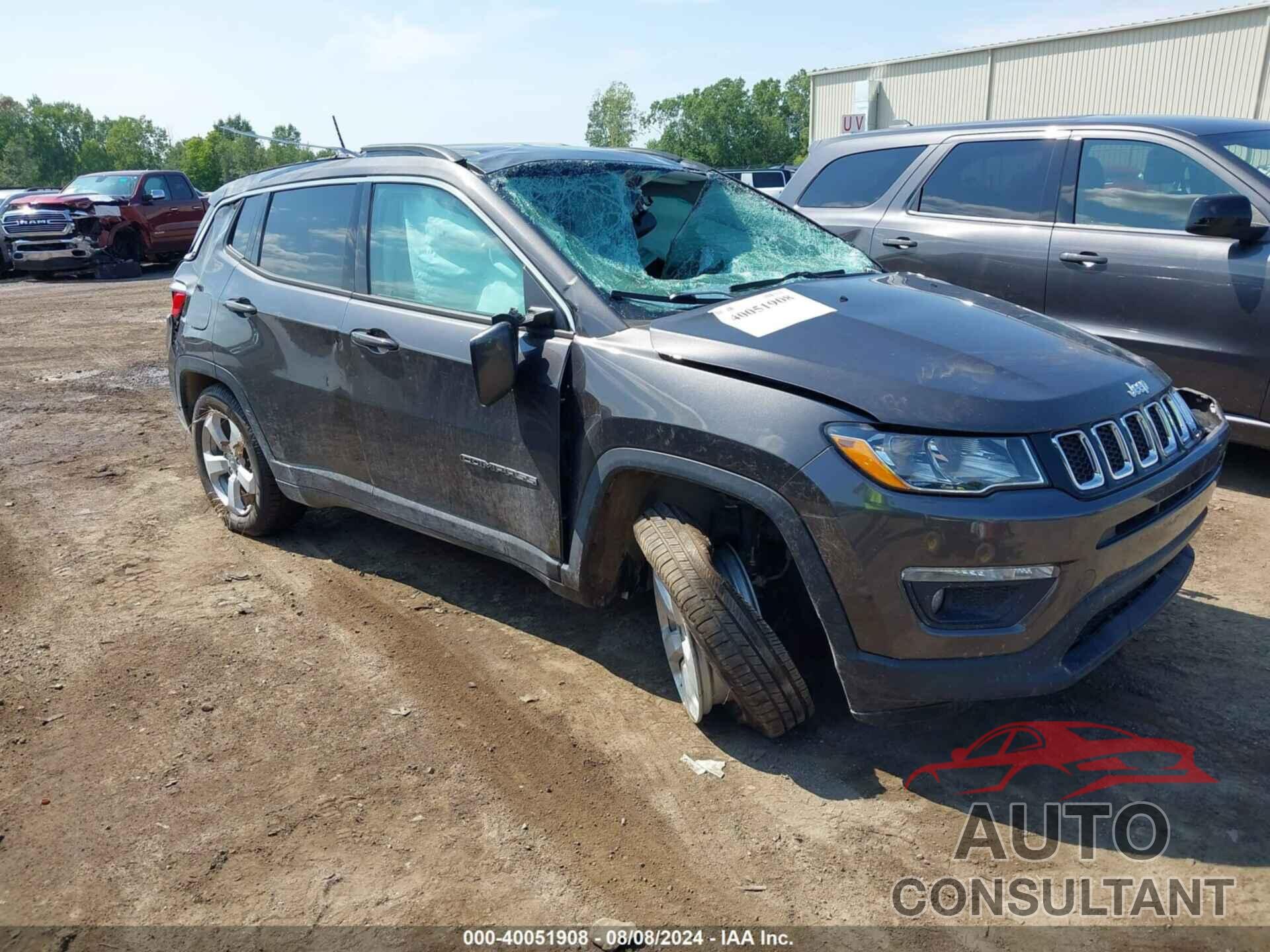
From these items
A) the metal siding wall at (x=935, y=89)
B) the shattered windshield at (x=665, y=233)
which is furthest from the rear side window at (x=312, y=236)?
the metal siding wall at (x=935, y=89)

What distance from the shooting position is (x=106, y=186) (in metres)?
18.8

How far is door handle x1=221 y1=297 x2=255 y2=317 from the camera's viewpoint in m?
4.49

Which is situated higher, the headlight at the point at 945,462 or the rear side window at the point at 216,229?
the rear side window at the point at 216,229

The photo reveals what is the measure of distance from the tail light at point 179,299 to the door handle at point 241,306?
1.63ft

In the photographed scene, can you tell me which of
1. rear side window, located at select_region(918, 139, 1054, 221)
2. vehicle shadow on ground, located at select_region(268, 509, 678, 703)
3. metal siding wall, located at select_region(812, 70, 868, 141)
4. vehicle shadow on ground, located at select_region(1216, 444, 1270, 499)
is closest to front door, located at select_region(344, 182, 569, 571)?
vehicle shadow on ground, located at select_region(268, 509, 678, 703)

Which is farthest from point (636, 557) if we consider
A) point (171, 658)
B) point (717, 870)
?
point (171, 658)

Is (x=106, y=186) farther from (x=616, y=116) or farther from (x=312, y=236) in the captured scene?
(x=616, y=116)

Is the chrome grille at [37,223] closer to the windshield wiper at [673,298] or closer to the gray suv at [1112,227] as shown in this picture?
the gray suv at [1112,227]

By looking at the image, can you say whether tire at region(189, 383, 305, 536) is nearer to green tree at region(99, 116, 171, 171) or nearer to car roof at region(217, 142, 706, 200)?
car roof at region(217, 142, 706, 200)

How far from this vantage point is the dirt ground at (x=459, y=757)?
101 inches

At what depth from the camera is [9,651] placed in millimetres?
3955

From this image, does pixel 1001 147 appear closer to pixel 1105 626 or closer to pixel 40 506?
pixel 1105 626

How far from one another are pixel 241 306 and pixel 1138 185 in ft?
14.9

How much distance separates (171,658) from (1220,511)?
186 inches
